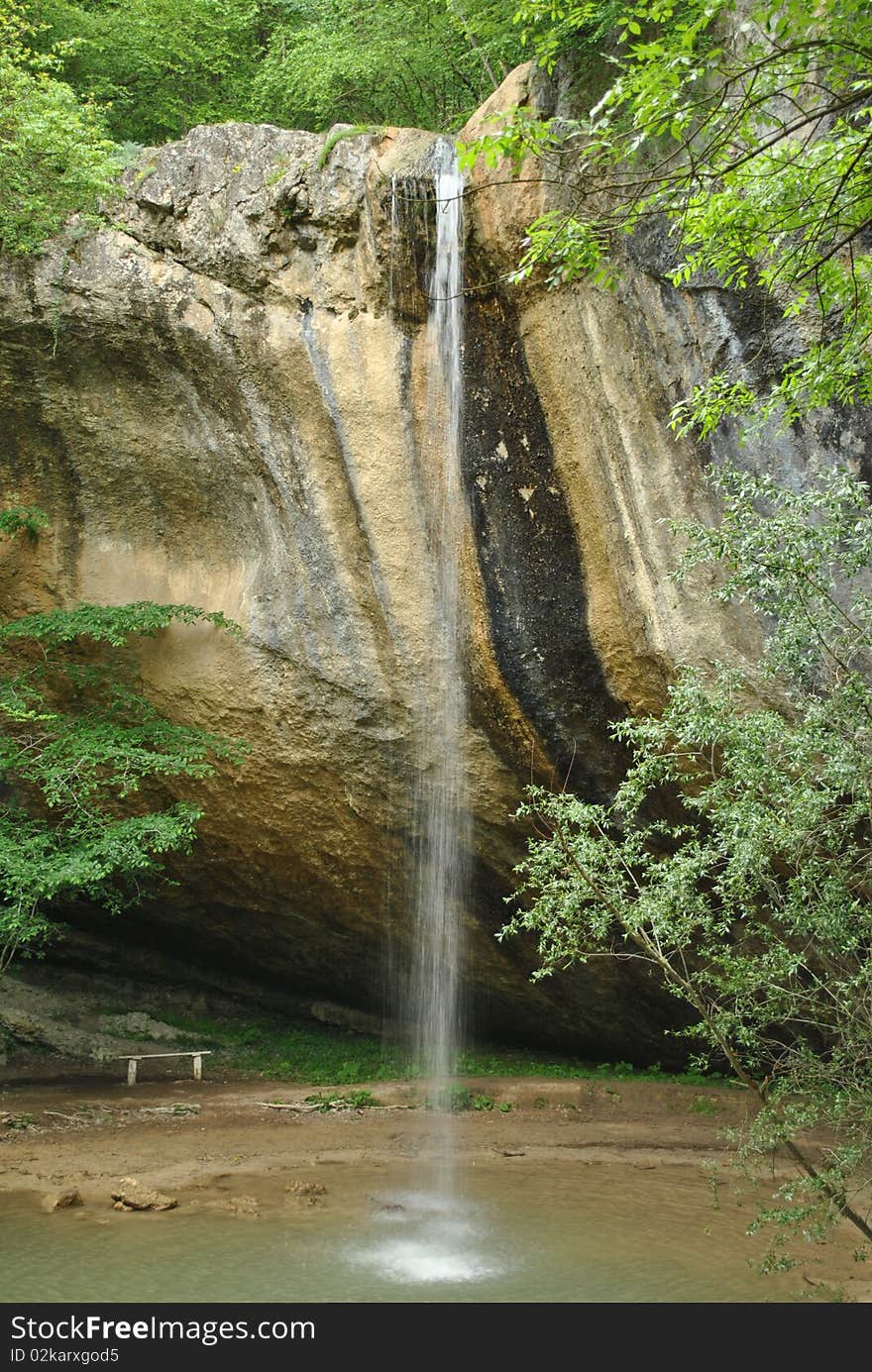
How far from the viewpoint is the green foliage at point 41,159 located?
10453 millimetres

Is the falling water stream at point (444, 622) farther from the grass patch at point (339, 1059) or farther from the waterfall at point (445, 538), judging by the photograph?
the grass patch at point (339, 1059)

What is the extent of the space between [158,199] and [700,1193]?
10.5 metres

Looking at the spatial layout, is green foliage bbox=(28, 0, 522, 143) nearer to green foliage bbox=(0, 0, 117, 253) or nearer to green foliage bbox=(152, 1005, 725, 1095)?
green foliage bbox=(0, 0, 117, 253)

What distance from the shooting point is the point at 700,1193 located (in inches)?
339

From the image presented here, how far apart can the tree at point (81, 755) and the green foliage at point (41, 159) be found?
281cm

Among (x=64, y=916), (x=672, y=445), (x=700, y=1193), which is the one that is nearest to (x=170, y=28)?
(x=672, y=445)

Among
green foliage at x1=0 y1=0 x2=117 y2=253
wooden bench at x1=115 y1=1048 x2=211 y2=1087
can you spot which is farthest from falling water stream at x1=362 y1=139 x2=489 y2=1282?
green foliage at x1=0 y1=0 x2=117 y2=253

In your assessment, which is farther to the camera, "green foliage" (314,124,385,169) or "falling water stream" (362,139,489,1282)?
"green foliage" (314,124,385,169)

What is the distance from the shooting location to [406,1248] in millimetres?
7125

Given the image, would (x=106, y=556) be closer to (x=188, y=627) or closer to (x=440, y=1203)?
(x=188, y=627)

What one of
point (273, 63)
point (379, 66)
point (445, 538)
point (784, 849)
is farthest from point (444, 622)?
point (273, 63)

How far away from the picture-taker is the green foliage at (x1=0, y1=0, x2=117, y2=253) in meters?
10.5

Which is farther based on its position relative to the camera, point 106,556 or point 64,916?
point 64,916

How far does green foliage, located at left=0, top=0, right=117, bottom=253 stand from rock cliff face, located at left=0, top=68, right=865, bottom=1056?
35 cm
